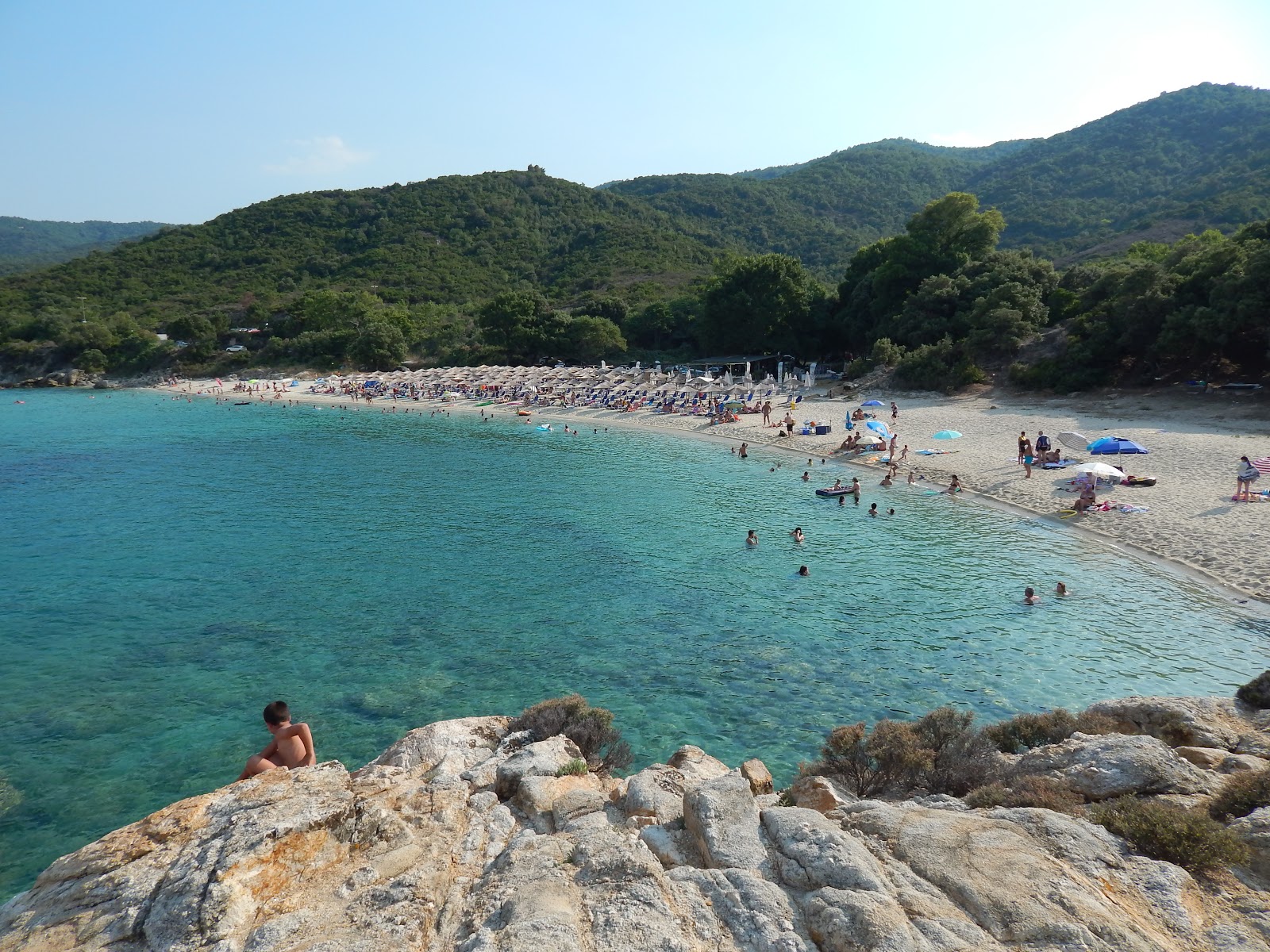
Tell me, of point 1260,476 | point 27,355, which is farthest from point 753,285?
point 27,355

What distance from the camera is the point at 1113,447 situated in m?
21.1

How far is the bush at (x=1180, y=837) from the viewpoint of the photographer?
15.7 ft

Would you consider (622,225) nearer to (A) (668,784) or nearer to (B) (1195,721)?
(B) (1195,721)

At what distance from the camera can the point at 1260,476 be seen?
64.1 ft

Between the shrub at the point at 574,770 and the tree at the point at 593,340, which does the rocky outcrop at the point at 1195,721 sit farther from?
the tree at the point at 593,340

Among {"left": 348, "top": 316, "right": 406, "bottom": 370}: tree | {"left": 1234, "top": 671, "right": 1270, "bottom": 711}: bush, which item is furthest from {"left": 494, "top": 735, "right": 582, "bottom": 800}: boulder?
{"left": 348, "top": 316, "right": 406, "bottom": 370}: tree

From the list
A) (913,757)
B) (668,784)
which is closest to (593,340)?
(913,757)

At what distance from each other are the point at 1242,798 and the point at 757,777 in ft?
13.8

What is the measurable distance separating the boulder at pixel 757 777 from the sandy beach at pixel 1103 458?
484 inches

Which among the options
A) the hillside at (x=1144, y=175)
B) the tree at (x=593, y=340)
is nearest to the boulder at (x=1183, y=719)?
the tree at (x=593, y=340)

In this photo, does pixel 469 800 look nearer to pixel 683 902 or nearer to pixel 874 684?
pixel 683 902

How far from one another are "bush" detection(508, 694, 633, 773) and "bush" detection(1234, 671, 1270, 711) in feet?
25.9

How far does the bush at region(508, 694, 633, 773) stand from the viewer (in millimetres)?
8883

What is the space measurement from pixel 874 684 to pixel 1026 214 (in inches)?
4385
